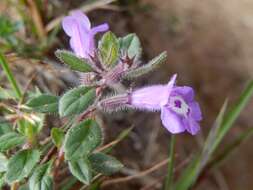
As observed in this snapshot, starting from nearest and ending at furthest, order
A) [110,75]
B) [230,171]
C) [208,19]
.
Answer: [110,75], [230,171], [208,19]

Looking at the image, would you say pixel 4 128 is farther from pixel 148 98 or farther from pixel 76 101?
pixel 148 98

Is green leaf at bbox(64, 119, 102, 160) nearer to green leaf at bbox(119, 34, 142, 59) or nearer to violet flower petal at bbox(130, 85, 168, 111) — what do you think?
violet flower petal at bbox(130, 85, 168, 111)

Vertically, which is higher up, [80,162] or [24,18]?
[24,18]

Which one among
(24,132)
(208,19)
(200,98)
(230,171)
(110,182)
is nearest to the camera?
(24,132)

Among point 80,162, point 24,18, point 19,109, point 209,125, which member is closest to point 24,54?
point 24,18

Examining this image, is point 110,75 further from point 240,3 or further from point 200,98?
point 240,3

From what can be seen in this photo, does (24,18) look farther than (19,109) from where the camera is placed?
Yes
